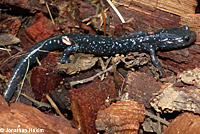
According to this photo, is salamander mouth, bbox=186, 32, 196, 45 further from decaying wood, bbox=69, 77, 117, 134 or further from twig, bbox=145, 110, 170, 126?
decaying wood, bbox=69, 77, 117, 134

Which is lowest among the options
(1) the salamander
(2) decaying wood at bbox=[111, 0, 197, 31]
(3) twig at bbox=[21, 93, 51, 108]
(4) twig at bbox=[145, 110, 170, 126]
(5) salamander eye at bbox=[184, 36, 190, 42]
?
(4) twig at bbox=[145, 110, 170, 126]

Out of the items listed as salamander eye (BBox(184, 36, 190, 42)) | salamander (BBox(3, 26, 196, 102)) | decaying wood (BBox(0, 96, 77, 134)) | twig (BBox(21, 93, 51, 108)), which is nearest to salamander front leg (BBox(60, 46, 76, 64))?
salamander (BBox(3, 26, 196, 102))

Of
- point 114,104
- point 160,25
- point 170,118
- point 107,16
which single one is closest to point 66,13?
point 107,16

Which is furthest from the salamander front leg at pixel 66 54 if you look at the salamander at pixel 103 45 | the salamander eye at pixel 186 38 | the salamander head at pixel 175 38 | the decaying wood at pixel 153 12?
the salamander eye at pixel 186 38

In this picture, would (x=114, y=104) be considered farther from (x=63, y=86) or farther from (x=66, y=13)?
(x=66, y=13)

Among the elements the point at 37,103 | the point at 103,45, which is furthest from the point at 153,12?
the point at 37,103

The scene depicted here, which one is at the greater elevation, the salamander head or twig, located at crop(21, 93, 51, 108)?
the salamander head

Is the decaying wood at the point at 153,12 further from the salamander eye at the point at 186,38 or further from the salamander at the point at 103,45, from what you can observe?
the salamander eye at the point at 186,38

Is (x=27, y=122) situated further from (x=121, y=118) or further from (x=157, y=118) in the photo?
(x=157, y=118)
